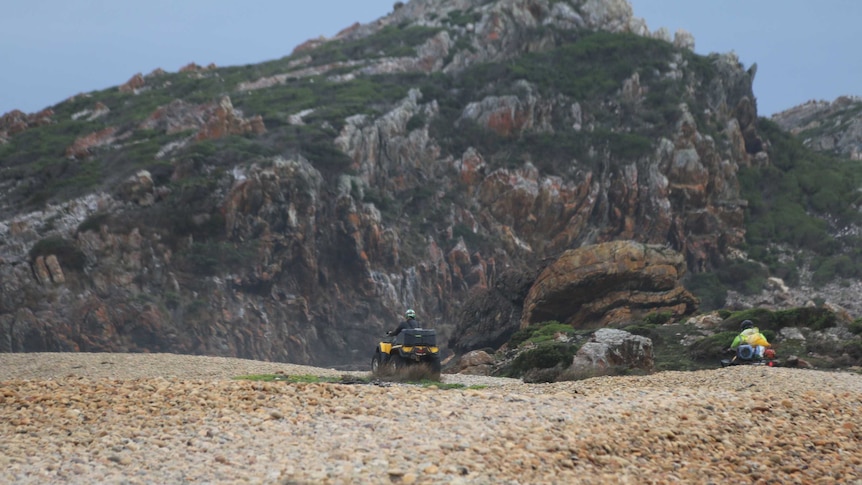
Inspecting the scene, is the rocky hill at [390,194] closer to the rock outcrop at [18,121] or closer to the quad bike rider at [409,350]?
the rock outcrop at [18,121]

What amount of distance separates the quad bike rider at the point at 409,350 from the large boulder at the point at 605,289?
15484 millimetres

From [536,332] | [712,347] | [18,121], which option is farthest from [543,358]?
[18,121]

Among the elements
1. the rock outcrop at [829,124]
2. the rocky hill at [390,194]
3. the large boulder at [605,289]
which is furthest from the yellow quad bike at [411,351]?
the rock outcrop at [829,124]

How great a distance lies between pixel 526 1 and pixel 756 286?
37.2 metres

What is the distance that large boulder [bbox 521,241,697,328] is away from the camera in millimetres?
37562

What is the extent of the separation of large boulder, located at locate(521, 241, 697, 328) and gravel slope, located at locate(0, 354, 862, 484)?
22.1 metres

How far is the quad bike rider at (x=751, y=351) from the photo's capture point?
74.6 feet

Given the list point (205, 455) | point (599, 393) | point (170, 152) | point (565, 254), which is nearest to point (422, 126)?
point (170, 152)

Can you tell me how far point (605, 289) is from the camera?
3797cm

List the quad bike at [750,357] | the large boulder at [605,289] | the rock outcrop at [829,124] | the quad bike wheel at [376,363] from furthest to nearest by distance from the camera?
the rock outcrop at [829,124] < the large boulder at [605,289] < the quad bike wheel at [376,363] < the quad bike at [750,357]

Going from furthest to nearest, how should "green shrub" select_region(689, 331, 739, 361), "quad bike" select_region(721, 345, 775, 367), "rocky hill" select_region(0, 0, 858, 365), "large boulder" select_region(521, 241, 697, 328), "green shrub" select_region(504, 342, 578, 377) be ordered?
"rocky hill" select_region(0, 0, 858, 365), "large boulder" select_region(521, 241, 697, 328), "green shrub" select_region(689, 331, 739, 361), "green shrub" select_region(504, 342, 578, 377), "quad bike" select_region(721, 345, 775, 367)

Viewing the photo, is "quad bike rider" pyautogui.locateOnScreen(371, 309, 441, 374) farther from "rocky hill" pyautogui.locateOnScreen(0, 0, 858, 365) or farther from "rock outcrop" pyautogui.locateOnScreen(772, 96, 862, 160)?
"rock outcrop" pyautogui.locateOnScreen(772, 96, 862, 160)

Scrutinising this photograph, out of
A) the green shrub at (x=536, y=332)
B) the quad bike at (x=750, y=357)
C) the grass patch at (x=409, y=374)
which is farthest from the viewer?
the green shrub at (x=536, y=332)

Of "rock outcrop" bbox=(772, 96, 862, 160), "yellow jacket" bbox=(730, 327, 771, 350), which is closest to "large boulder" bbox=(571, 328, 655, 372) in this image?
"yellow jacket" bbox=(730, 327, 771, 350)
